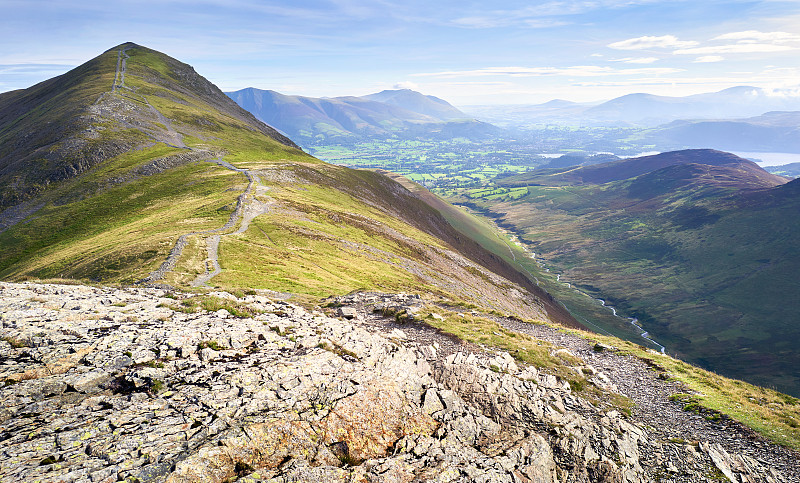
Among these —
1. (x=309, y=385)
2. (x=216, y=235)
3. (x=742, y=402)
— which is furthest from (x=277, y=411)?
(x=216, y=235)

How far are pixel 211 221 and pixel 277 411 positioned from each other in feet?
190

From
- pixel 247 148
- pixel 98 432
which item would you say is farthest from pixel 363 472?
pixel 247 148

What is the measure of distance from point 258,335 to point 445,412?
45.4 feet

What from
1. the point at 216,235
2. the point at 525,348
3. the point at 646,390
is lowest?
the point at 646,390

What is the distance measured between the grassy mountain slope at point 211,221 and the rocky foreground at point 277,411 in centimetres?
1861

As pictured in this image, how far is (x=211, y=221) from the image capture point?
66438 millimetres

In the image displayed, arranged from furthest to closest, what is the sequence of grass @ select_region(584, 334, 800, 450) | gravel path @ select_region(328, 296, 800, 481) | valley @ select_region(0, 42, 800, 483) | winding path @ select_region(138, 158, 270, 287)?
winding path @ select_region(138, 158, 270, 287)
grass @ select_region(584, 334, 800, 450)
gravel path @ select_region(328, 296, 800, 481)
valley @ select_region(0, 42, 800, 483)

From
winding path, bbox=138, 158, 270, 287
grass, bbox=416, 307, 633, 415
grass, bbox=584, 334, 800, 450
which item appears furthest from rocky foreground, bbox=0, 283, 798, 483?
winding path, bbox=138, 158, 270, 287

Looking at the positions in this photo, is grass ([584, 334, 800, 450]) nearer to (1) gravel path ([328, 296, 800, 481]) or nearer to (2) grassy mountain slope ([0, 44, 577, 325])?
(1) gravel path ([328, 296, 800, 481])

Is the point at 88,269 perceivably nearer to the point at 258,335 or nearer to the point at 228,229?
the point at 228,229

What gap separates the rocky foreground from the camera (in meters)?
14.9

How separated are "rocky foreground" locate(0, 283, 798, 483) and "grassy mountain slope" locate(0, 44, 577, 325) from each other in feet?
61.0

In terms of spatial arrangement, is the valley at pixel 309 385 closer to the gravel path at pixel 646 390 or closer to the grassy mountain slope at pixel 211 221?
the gravel path at pixel 646 390

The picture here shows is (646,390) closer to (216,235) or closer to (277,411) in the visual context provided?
(277,411)
